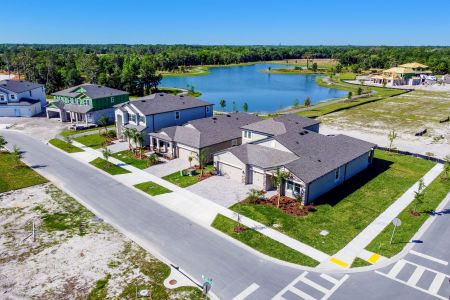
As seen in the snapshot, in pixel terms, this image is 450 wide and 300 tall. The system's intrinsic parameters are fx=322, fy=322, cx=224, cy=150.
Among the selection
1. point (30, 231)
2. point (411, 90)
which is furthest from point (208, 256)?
point (411, 90)

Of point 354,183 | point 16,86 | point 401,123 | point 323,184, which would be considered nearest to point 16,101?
point 16,86

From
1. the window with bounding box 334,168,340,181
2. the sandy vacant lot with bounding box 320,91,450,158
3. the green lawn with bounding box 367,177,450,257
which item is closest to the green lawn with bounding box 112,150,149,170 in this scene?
the window with bounding box 334,168,340,181

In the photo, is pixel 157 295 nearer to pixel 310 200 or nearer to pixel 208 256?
pixel 208 256

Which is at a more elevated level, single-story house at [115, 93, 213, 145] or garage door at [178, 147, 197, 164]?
single-story house at [115, 93, 213, 145]

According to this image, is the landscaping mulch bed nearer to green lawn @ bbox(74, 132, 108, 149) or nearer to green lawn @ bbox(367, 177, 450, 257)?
green lawn @ bbox(367, 177, 450, 257)

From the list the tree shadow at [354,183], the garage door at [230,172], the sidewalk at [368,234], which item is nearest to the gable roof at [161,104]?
the garage door at [230,172]
